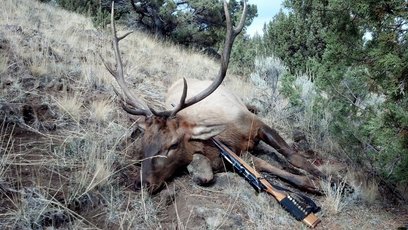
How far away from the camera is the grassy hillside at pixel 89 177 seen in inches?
111

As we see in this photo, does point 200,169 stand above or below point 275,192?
below

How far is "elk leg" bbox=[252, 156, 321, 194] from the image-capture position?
12.1ft

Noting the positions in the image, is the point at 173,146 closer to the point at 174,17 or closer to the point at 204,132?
the point at 204,132

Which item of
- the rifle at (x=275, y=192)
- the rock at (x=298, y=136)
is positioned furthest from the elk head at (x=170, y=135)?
the rock at (x=298, y=136)

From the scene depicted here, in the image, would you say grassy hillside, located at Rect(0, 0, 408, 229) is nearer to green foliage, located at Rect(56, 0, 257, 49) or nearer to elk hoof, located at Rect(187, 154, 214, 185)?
elk hoof, located at Rect(187, 154, 214, 185)

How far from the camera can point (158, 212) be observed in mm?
3080

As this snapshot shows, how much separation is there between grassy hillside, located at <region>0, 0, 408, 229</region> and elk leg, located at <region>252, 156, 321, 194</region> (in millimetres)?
148

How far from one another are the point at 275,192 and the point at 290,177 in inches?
17.5

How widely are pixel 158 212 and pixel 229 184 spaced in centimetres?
77

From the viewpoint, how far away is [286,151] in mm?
4211

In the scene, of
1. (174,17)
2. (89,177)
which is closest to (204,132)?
(89,177)

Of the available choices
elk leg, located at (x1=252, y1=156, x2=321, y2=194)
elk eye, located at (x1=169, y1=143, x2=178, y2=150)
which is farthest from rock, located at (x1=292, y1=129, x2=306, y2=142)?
elk eye, located at (x1=169, y1=143, x2=178, y2=150)

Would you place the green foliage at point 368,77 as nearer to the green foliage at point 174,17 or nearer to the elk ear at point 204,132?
the elk ear at point 204,132

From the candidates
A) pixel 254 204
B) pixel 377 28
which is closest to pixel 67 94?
pixel 254 204
